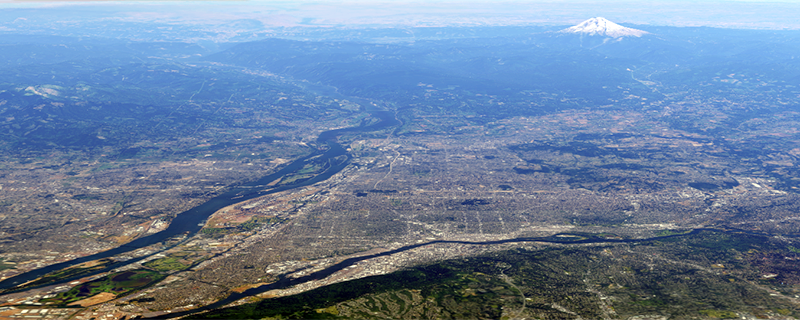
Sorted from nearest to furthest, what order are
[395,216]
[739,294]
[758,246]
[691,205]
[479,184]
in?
1. [739,294]
2. [758,246]
3. [395,216]
4. [691,205]
5. [479,184]

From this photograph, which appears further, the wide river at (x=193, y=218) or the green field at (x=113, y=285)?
the wide river at (x=193, y=218)

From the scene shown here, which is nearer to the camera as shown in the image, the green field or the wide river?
the green field

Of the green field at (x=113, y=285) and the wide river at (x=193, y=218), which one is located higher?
the green field at (x=113, y=285)

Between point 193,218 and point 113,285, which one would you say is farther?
point 193,218

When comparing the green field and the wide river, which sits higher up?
the green field

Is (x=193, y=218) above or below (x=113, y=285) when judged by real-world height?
below

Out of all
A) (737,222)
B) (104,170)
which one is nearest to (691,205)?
(737,222)

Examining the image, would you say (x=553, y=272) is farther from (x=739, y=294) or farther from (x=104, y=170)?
(x=104, y=170)

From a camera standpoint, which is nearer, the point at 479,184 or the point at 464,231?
the point at 464,231

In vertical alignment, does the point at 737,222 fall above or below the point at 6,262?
below

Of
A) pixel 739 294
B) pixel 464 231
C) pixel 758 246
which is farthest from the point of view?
pixel 464 231
